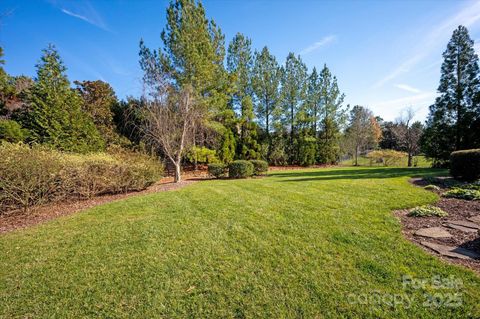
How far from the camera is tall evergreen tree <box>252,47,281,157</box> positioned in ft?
65.4

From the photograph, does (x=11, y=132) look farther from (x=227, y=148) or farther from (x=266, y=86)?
(x=266, y=86)

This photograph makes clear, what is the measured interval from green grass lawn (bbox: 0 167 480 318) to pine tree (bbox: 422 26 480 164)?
16.8 metres

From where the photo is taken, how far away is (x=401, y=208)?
451 centimetres

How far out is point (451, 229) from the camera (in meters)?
3.39

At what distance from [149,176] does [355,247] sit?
7.73m

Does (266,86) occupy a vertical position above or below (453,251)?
above

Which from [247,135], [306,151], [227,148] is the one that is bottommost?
[306,151]

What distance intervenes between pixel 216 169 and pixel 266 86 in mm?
12674

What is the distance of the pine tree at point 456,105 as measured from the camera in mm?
14778

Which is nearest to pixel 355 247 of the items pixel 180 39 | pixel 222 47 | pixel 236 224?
pixel 236 224

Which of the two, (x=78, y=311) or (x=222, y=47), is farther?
(x=222, y=47)

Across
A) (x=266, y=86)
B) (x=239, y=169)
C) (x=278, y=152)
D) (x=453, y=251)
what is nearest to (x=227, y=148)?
(x=278, y=152)

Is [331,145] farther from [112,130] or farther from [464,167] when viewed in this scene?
[112,130]

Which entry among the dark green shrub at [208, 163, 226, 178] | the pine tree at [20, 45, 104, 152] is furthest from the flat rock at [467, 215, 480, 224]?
the pine tree at [20, 45, 104, 152]
